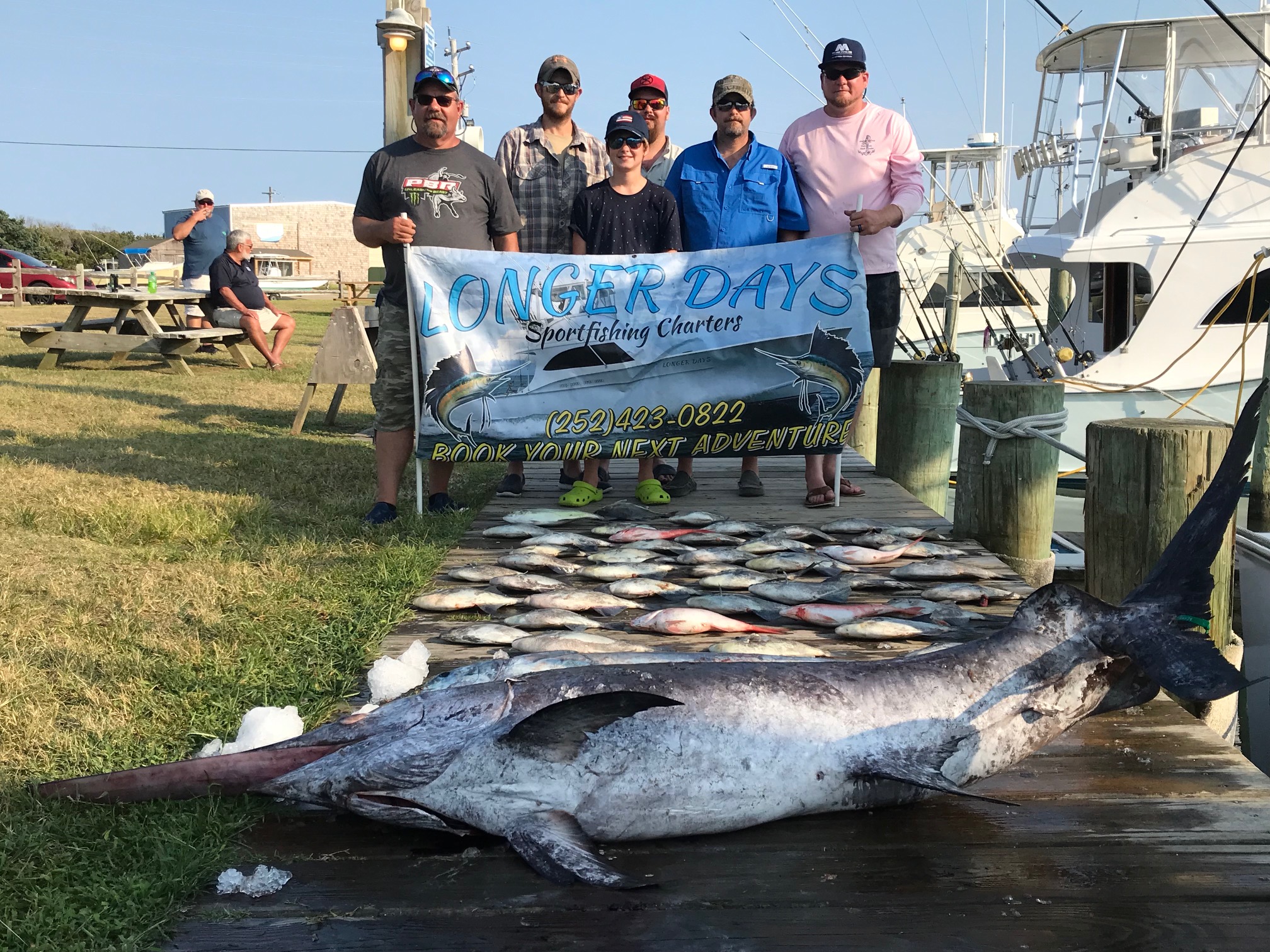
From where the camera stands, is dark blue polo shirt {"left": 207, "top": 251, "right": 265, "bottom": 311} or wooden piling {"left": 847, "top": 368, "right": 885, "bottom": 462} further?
dark blue polo shirt {"left": 207, "top": 251, "right": 265, "bottom": 311}

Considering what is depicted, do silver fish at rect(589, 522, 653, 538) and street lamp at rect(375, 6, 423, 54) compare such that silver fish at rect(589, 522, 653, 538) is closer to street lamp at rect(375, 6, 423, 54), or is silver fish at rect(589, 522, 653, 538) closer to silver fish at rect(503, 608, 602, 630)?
silver fish at rect(503, 608, 602, 630)

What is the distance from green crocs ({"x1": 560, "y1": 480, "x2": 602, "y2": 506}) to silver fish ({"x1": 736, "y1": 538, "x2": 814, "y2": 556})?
3.81ft

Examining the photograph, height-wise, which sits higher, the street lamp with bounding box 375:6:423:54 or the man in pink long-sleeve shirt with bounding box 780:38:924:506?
the street lamp with bounding box 375:6:423:54

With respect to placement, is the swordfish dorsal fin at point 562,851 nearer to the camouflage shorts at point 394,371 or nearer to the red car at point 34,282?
the camouflage shorts at point 394,371

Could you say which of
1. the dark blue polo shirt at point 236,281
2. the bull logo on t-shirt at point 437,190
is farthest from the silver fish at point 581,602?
the dark blue polo shirt at point 236,281

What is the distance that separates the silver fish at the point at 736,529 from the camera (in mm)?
5023

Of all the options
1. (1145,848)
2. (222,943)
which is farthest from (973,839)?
(222,943)

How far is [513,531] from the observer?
4.99m

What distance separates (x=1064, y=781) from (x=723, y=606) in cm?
156

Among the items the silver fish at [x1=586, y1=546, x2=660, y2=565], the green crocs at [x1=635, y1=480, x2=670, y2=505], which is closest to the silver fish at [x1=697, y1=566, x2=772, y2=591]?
the silver fish at [x1=586, y1=546, x2=660, y2=565]

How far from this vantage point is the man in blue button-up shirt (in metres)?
5.48

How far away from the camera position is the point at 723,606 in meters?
3.85

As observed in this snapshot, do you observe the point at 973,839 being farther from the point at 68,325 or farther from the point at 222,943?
the point at 68,325

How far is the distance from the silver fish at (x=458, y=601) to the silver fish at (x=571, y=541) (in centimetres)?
82
